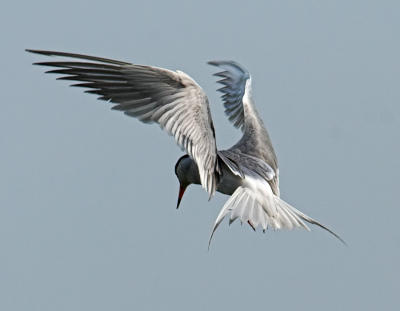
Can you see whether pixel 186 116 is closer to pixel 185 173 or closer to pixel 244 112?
pixel 185 173

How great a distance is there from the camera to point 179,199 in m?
9.05

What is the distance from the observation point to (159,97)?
7645 mm

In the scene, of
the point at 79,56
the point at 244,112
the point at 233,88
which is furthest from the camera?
the point at 233,88

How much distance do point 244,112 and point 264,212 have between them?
261 cm

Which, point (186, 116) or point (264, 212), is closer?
point (186, 116)

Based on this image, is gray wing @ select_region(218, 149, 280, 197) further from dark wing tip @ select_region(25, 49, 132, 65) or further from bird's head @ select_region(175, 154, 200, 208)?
dark wing tip @ select_region(25, 49, 132, 65)

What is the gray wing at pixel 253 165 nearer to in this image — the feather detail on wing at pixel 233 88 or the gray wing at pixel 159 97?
the gray wing at pixel 159 97

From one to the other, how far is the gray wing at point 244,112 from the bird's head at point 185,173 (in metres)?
0.82

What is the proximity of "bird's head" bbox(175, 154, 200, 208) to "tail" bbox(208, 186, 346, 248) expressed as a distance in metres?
0.64

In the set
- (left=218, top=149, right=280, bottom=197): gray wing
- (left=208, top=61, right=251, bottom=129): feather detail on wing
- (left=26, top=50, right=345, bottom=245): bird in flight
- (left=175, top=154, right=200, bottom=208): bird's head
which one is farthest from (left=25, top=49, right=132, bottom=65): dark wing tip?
(left=208, top=61, right=251, bottom=129): feather detail on wing

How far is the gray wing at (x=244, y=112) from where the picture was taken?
959 centimetres

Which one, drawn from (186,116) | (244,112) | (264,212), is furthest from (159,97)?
(244,112)

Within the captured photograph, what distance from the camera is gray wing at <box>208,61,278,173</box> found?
378 inches

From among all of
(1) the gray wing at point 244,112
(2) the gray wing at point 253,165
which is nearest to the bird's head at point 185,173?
(2) the gray wing at point 253,165
